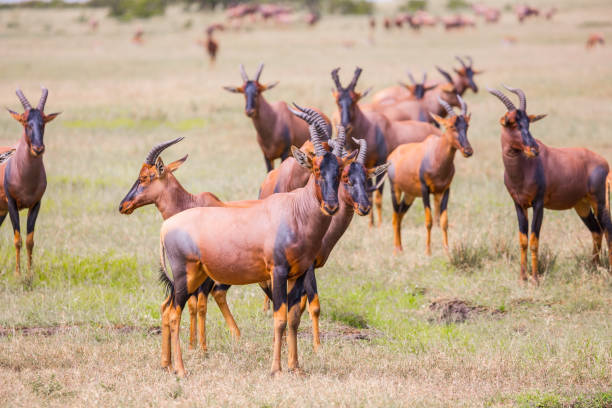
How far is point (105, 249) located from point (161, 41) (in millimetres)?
42497

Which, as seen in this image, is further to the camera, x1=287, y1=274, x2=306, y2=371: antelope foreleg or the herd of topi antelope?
x1=287, y1=274, x2=306, y2=371: antelope foreleg

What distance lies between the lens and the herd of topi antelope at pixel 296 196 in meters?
6.90

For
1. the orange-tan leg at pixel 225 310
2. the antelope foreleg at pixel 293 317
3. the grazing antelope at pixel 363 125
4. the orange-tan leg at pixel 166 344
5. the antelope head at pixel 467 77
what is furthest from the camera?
the antelope head at pixel 467 77

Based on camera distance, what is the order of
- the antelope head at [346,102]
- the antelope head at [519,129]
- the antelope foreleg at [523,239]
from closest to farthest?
the antelope head at [519,129] → the antelope foreleg at [523,239] → the antelope head at [346,102]

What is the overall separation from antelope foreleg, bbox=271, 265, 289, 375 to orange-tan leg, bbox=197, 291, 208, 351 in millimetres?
1125

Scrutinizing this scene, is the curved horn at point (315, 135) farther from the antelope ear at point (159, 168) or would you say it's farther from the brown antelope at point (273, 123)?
the brown antelope at point (273, 123)

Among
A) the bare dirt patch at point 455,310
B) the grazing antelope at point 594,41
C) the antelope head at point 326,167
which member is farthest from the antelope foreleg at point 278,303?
the grazing antelope at point 594,41

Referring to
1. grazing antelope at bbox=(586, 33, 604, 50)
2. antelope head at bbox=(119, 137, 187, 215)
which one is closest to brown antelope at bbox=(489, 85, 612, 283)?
antelope head at bbox=(119, 137, 187, 215)

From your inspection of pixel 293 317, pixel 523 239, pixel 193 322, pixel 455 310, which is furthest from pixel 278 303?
pixel 523 239

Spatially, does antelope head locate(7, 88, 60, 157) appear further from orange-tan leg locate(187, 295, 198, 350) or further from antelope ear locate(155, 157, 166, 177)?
orange-tan leg locate(187, 295, 198, 350)

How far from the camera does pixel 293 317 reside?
23.0 feet

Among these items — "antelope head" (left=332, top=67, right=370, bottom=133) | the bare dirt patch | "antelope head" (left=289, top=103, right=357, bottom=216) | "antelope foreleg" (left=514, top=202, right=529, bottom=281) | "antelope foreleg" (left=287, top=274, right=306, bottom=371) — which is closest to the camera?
"antelope head" (left=289, top=103, right=357, bottom=216)

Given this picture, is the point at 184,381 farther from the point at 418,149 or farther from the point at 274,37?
the point at 274,37

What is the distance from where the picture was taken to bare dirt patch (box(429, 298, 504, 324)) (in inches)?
363
